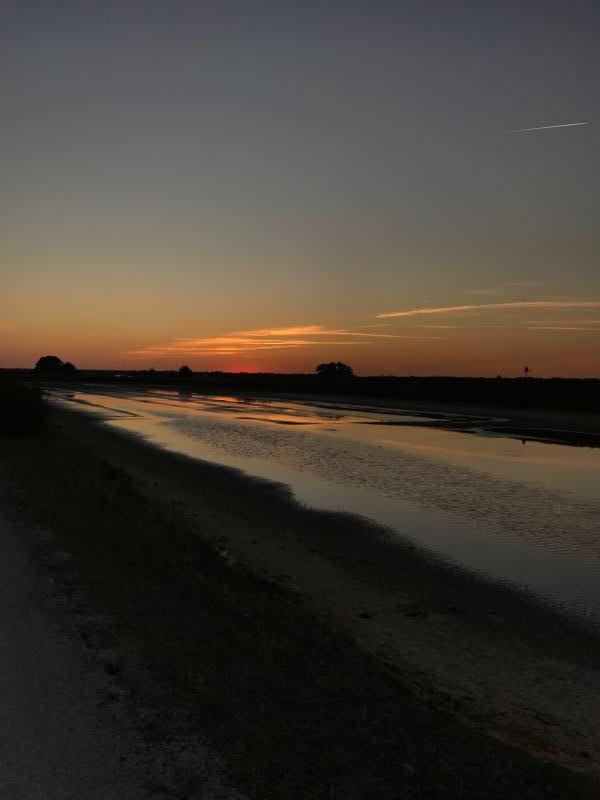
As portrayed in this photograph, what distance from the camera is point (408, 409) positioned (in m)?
52.1

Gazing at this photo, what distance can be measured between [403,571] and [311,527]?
2956 mm

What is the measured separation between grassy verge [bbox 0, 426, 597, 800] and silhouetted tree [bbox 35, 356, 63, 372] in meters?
191

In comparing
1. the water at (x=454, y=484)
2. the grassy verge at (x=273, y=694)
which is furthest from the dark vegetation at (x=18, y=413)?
the grassy verge at (x=273, y=694)

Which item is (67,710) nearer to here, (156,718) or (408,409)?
(156,718)

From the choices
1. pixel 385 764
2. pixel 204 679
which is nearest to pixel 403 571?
pixel 204 679

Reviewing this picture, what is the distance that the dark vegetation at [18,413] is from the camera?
934 inches

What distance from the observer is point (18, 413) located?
24.1 meters

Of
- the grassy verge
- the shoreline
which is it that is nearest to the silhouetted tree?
the shoreline

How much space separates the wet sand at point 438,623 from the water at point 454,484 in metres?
0.77

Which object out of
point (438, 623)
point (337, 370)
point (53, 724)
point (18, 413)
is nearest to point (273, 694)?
point (53, 724)

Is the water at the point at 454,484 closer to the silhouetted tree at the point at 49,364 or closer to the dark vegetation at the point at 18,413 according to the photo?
the dark vegetation at the point at 18,413

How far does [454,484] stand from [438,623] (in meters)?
10.1

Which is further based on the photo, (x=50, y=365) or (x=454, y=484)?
(x=50, y=365)

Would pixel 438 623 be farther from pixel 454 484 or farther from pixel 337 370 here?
pixel 337 370
